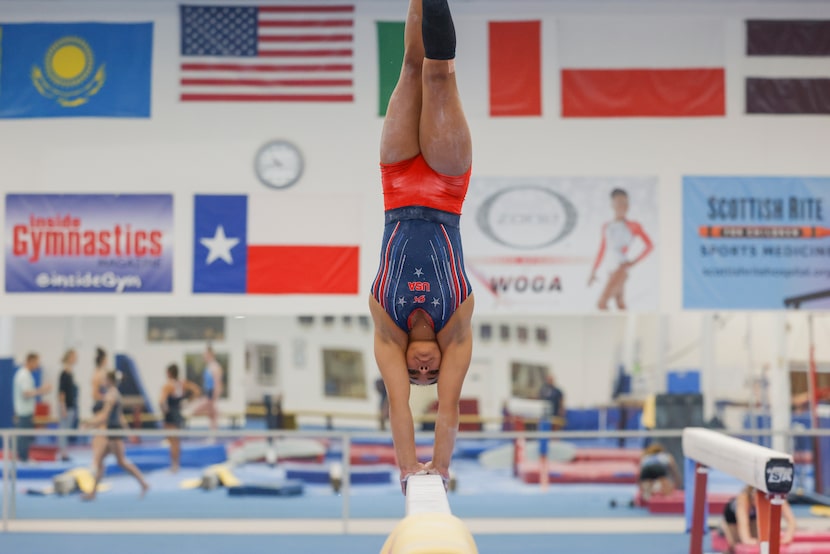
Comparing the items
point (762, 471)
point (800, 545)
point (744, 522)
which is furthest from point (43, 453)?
point (762, 471)

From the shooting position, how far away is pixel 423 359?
429 cm

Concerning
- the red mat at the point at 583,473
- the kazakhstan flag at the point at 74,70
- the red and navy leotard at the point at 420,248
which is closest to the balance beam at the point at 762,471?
the red and navy leotard at the point at 420,248

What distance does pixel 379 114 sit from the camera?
10484 mm

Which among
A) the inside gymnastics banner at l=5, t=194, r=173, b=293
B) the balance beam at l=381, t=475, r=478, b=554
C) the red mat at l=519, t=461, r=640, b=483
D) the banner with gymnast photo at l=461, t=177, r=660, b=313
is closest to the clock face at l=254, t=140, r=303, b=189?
the inside gymnastics banner at l=5, t=194, r=173, b=293

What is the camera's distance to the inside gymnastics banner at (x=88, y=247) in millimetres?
10234

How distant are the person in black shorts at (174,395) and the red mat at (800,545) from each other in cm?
642

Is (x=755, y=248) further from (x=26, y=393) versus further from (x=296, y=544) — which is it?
(x=26, y=393)

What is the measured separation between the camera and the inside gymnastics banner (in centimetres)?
1023

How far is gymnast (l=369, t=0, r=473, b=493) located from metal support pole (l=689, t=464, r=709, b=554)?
11.2ft

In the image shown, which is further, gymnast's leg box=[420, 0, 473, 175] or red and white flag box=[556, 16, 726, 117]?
red and white flag box=[556, 16, 726, 117]

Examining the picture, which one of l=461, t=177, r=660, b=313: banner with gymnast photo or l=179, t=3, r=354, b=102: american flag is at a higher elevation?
l=179, t=3, r=354, b=102: american flag

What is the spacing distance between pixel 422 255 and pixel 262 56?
22.9 ft

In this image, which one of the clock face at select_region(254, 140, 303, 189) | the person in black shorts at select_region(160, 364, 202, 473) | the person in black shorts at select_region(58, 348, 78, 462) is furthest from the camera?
the person in black shorts at select_region(160, 364, 202, 473)

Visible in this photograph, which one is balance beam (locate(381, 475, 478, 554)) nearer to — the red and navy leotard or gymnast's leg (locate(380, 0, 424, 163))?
the red and navy leotard
